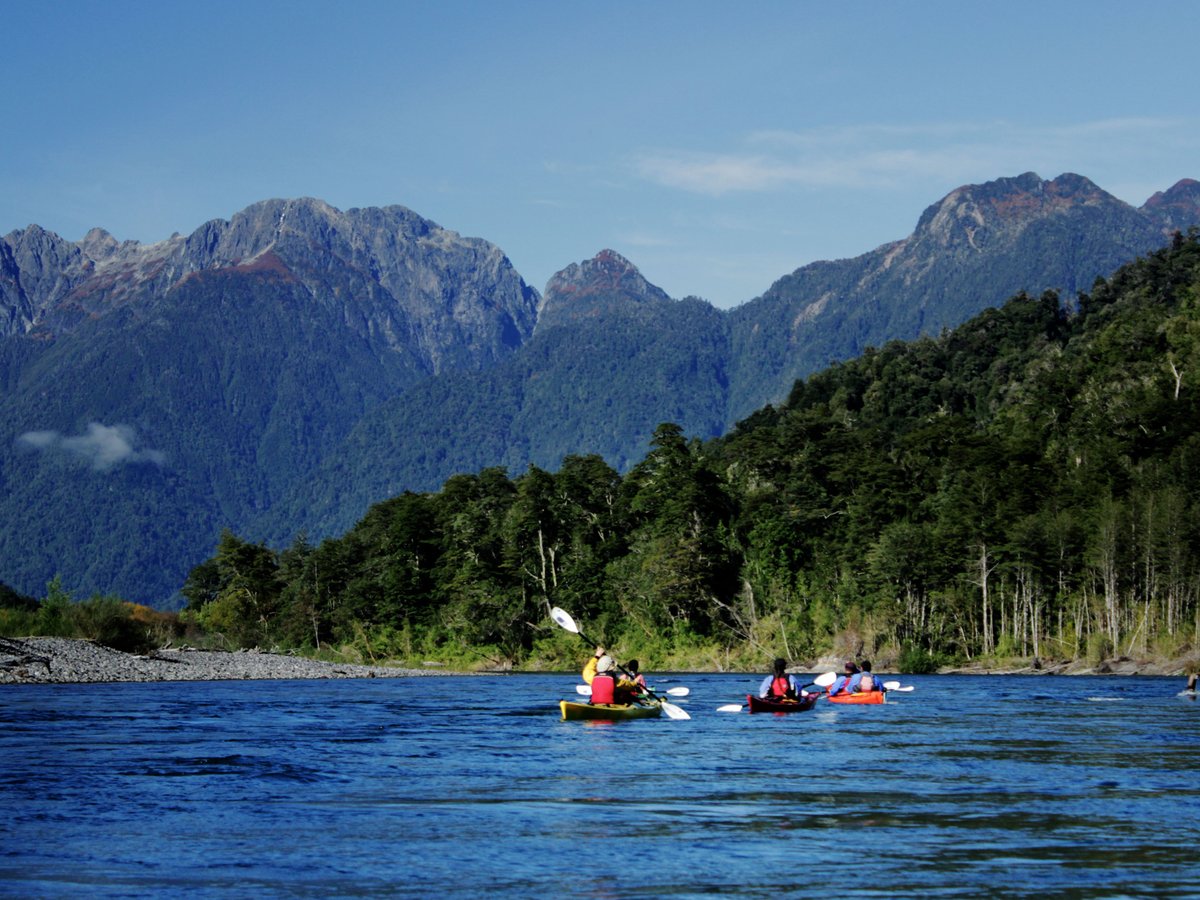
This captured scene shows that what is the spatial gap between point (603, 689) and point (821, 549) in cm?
7161

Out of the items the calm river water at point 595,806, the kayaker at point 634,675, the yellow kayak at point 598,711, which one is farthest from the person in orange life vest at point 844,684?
the yellow kayak at point 598,711

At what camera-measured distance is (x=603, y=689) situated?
45031 millimetres

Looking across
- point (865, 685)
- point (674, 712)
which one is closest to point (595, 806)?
point (674, 712)

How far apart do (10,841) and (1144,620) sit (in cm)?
7877

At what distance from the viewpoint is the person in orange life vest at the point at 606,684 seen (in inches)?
1774

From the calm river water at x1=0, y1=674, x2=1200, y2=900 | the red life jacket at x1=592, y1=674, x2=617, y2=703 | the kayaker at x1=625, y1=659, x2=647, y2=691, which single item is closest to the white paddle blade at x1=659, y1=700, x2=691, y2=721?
the calm river water at x1=0, y1=674, x2=1200, y2=900

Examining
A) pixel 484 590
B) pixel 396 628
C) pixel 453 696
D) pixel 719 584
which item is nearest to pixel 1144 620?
pixel 719 584

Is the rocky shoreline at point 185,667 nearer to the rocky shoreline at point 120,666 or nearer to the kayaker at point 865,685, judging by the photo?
the rocky shoreline at point 120,666

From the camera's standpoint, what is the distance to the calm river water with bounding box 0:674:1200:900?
1912 centimetres

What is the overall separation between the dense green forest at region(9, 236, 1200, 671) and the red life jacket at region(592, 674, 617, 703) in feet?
172

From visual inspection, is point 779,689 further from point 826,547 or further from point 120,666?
point 826,547

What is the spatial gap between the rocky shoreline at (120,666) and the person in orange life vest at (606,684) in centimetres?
3065

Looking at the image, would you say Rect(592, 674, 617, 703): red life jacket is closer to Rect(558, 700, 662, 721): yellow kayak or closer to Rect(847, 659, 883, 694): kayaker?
Rect(558, 700, 662, 721): yellow kayak

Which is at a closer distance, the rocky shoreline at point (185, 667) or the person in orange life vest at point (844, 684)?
the person in orange life vest at point (844, 684)
